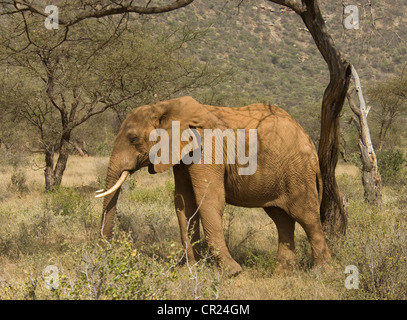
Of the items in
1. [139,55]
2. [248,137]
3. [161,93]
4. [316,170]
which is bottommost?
[316,170]

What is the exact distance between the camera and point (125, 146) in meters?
6.75

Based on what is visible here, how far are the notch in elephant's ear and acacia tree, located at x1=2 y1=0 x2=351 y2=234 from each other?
1.25m

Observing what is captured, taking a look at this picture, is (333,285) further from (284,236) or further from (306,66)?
(306,66)

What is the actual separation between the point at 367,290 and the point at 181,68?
38.6 ft

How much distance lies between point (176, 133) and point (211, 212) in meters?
1.10

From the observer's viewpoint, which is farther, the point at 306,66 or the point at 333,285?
the point at 306,66

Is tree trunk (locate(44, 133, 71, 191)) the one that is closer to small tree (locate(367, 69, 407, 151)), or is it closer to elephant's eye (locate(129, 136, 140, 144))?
elephant's eye (locate(129, 136, 140, 144))

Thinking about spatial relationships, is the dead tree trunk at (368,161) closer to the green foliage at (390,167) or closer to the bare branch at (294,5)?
the bare branch at (294,5)

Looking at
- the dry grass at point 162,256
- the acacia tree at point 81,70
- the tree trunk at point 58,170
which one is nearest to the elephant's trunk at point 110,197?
the dry grass at point 162,256

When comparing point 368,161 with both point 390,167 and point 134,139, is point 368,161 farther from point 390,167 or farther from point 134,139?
point 390,167

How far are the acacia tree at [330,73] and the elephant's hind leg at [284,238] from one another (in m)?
0.52

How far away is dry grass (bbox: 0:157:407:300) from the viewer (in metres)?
4.78
